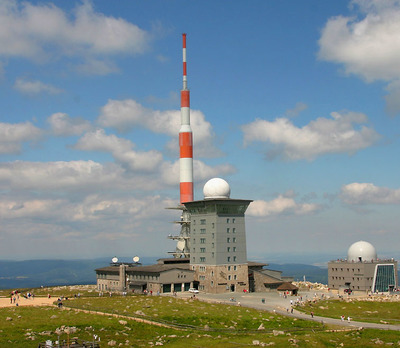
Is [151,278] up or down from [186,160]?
down

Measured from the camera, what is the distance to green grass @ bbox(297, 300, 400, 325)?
72.9 m

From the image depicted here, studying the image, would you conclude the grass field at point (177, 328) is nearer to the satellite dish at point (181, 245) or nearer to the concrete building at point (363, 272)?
the concrete building at point (363, 272)

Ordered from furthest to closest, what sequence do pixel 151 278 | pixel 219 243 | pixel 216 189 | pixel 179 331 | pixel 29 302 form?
pixel 216 189 < pixel 219 243 < pixel 151 278 < pixel 29 302 < pixel 179 331

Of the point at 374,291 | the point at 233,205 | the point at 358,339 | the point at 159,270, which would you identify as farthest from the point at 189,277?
the point at 358,339

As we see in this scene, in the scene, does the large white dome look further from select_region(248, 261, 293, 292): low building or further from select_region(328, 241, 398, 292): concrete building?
select_region(248, 261, 293, 292): low building

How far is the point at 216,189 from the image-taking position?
342ft

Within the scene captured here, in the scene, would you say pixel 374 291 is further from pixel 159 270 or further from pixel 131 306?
pixel 131 306

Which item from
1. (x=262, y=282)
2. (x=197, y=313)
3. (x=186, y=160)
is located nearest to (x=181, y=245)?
(x=186, y=160)

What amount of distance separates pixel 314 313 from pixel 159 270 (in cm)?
3283

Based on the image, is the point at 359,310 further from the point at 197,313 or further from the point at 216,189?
the point at 216,189

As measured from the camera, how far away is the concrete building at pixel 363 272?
104875mm

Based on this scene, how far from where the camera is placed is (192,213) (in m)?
106

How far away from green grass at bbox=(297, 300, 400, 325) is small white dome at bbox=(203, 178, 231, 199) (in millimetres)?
30227

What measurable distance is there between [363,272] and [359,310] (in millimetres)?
26530
